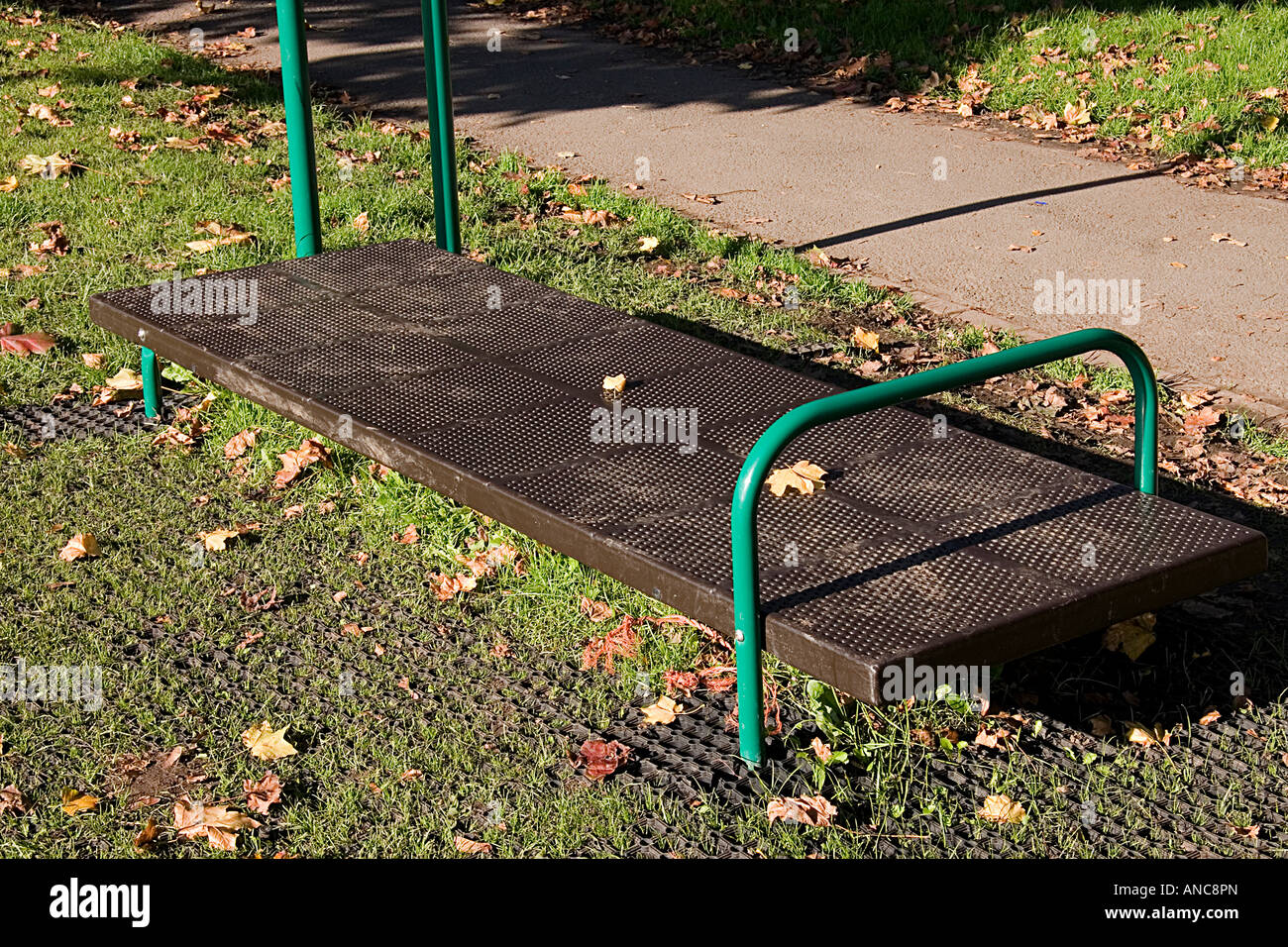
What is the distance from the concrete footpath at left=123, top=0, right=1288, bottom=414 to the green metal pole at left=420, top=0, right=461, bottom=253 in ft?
5.80

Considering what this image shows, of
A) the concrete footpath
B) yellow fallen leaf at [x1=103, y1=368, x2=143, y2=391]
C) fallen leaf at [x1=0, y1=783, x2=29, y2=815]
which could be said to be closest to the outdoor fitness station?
yellow fallen leaf at [x1=103, y1=368, x2=143, y2=391]

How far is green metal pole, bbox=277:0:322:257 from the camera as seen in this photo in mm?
5801

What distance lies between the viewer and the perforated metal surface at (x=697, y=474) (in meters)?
3.36

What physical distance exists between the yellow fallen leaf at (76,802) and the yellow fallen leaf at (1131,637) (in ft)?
8.34

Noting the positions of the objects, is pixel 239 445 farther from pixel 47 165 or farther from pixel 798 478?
pixel 47 165

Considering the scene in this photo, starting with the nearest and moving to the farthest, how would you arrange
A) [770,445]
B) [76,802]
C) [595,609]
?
1. [770,445]
2. [76,802]
3. [595,609]

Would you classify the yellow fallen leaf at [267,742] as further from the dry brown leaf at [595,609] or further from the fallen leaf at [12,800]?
the dry brown leaf at [595,609]

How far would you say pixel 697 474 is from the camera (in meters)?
3.99

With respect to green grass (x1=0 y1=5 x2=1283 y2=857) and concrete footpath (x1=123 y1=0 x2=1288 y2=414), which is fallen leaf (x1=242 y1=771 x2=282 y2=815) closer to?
green grass (x1=0 y1=5 x2=1283 y2=857)

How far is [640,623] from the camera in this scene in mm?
4266

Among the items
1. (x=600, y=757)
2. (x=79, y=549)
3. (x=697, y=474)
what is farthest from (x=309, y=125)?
(x=600, y=757)

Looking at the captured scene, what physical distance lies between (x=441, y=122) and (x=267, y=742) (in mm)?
3061

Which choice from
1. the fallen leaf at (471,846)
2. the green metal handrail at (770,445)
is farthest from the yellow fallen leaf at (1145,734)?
the fallen leaf at (471,846)

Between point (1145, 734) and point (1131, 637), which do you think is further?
point (1131, 637)
